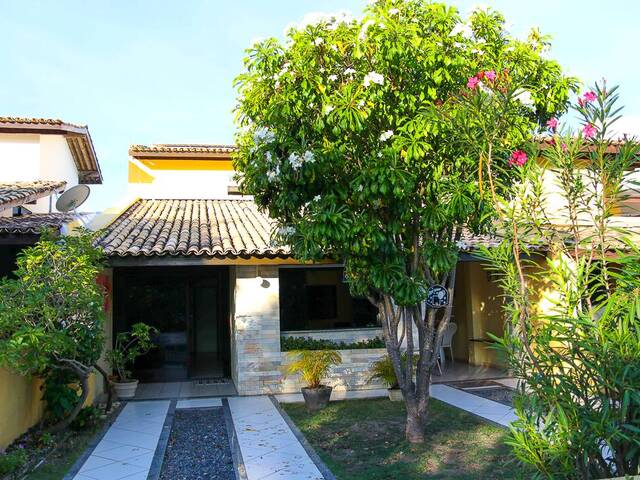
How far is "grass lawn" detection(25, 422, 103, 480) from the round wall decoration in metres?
5.03

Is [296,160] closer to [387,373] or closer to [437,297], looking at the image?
[437,297]

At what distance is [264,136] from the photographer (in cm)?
682

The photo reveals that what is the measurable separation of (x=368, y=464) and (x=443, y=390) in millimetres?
5149

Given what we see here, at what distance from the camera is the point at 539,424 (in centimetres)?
352

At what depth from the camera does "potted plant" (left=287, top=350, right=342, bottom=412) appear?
9430mm

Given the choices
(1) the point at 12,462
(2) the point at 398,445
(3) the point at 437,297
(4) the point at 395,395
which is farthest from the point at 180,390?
(3) the point at 437,297

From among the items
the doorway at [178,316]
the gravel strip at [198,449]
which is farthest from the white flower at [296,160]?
the doorway at [178,316]

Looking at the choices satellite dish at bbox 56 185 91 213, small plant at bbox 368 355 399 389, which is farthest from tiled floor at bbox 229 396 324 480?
satellite dish at bbox 56 185 91 213

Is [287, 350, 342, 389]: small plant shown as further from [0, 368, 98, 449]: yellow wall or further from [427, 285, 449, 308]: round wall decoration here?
[0, 368, 98, 449]: yellow wall

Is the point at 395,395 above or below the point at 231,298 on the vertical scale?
below

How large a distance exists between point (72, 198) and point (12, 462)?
6.89 metres

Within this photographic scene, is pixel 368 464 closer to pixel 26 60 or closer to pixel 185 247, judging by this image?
pixel 185 247

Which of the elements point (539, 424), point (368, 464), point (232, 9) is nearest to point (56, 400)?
point (368, 464)

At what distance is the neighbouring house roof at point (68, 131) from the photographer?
1430cm
